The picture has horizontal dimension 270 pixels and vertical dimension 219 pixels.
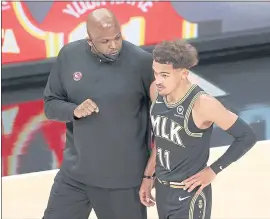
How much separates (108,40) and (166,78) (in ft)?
1.15

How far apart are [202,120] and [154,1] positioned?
175 inches

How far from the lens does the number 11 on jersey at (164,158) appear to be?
324 cm

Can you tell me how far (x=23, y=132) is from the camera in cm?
628

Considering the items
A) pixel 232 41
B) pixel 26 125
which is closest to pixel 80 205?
pixel 26 125

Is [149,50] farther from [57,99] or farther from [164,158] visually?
[164,158]

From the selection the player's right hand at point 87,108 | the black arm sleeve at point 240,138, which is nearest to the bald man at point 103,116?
the player's right hand at point 87,108

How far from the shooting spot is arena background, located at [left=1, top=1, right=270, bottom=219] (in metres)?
5.18

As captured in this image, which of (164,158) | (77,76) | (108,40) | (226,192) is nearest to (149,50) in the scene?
(226,192)

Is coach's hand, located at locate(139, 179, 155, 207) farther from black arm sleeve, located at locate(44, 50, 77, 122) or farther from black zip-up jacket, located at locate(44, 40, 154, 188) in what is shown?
black arm sleeve, located at locate(44, 50, 77, 122)

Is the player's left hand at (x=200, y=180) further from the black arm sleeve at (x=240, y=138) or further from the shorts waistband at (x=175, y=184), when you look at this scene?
the black arm sleeve at (x=240, y=138)

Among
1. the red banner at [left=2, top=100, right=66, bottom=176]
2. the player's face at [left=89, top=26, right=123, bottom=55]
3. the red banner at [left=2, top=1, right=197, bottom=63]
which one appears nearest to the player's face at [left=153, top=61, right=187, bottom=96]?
the player's face at [left=89, top=26, right=123, bottom=55]

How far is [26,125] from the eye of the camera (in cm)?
642

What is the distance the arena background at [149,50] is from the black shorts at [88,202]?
1239mm

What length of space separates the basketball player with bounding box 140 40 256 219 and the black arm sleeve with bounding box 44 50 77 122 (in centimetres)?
42
